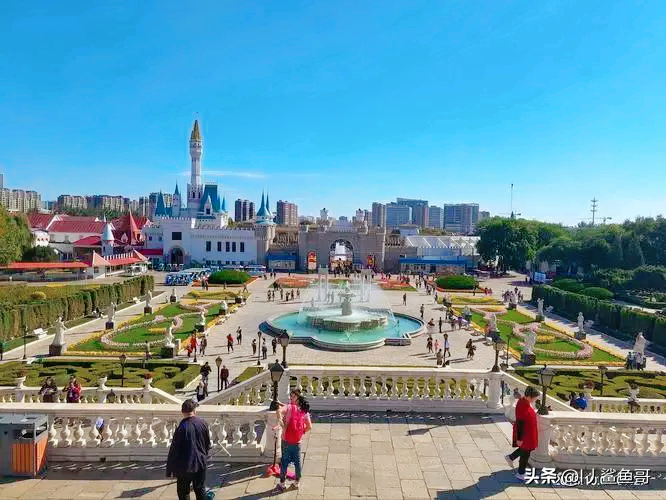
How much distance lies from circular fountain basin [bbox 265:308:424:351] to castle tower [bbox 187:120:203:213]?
65.5m

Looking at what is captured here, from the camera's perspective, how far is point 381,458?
29.8 feet

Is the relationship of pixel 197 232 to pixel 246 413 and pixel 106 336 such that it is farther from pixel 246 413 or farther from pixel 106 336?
pixel 246 413

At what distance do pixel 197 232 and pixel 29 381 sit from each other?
62.2 metres

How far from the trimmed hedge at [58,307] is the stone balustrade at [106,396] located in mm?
14212

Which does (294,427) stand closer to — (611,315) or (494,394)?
(494,394)

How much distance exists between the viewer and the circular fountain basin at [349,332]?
2638 cm

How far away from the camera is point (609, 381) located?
67.6 feet

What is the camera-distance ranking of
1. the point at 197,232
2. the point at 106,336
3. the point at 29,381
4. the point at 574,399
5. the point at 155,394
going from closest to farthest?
1. the point at 155,394
2. the point at 574,399
3. the point at 29,381
4. the point at 106,336
5. the point at 197,232

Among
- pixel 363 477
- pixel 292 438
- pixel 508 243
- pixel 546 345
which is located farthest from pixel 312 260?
pixel 292 438

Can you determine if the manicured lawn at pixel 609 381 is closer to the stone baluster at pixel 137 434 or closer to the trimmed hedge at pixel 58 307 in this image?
the stone baluster at pixel 137 434

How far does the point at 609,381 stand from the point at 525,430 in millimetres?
15121

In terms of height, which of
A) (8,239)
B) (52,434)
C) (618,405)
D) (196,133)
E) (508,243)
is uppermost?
(196,133)

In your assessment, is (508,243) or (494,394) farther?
(508,243)

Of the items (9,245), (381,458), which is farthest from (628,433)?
(9,245)
